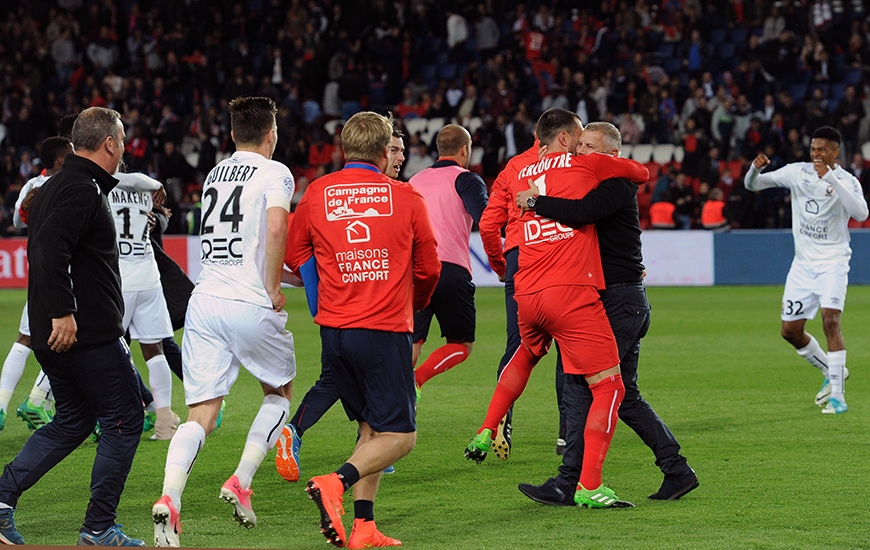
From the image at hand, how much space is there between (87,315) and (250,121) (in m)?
1.25

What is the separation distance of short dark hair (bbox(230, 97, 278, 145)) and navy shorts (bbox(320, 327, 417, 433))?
3.61ft

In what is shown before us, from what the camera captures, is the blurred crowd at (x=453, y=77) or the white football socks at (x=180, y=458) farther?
the blurred crowd at (x=453, y=77)

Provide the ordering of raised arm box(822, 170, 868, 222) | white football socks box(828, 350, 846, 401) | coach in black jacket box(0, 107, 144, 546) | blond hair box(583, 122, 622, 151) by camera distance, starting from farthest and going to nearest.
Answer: white football socks box(828, 350, 846, 401) < raised arm box(822, 170, 868, 222) < blond hair box(583, 122, 622, 151) < coach in black jacket box(0, 107, 144, 546)

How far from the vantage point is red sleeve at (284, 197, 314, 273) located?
555cm

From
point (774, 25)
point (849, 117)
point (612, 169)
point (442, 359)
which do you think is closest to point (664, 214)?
point (849, 117)

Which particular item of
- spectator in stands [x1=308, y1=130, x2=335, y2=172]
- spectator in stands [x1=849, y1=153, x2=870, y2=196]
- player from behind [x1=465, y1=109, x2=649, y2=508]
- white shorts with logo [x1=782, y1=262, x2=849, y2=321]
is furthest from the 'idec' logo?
spectator in stands [x1=308, y1=130, x2=335, y2=172]

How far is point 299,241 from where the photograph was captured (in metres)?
5.61

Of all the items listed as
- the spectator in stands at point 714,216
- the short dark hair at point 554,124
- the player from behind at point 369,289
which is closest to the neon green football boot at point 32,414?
the player from behind at point 369,289

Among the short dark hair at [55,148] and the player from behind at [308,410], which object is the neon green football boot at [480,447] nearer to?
the player from behind at [308,410]

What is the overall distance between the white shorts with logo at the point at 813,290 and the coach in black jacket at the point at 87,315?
6238 mm

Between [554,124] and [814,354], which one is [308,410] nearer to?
[554,124]

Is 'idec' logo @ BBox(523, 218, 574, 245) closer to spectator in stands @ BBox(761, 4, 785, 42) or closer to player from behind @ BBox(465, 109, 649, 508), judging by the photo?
player from behind @ BBox(465, 109, 649, 508)

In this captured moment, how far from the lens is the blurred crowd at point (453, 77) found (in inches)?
968

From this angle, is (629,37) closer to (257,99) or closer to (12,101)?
(12,101)
